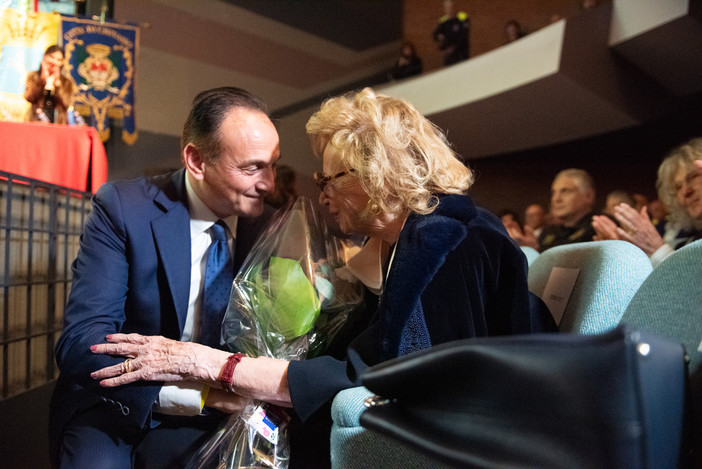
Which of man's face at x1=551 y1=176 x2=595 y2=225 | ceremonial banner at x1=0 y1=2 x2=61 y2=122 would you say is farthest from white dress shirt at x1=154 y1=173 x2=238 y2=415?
man's face at x1=551 y1=176 x2=595 y2=225

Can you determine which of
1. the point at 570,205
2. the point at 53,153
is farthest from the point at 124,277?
the point at 570,205

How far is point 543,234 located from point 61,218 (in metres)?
3.35

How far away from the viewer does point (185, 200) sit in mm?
1679

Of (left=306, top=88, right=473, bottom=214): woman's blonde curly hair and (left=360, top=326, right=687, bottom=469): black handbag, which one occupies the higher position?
(left=306, top=88, right=473, bottom=214): woman's blonde curly hair

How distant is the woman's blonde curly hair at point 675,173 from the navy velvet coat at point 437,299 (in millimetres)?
1752

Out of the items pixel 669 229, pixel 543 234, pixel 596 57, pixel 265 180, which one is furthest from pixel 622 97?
pixel 265 180

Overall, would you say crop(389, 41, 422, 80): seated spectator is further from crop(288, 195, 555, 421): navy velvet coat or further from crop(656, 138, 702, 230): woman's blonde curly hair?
crop(288, 195, 555, 421): navy velvet coat

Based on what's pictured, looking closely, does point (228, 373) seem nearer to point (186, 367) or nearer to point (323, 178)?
point (186, 367)

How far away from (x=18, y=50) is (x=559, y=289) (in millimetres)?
4122

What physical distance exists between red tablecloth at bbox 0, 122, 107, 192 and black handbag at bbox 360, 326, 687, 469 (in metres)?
2.57

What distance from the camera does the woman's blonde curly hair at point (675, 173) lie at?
8.32 feet

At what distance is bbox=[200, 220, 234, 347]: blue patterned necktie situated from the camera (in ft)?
4.90

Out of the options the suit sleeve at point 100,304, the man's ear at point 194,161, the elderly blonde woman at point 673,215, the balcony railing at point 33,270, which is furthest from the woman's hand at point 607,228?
the balcony railing at point 33,270

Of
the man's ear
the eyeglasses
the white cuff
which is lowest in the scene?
the white cuff
